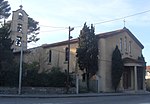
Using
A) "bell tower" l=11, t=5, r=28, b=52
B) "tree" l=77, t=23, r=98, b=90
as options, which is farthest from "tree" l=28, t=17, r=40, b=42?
"tree" l=77, t=23, r=98, b=90

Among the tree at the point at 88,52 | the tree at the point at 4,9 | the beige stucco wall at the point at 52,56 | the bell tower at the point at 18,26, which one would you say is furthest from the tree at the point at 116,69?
the tree at the point at 4,9

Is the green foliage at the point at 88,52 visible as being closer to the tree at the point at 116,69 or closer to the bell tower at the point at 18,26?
the tree at the point at 116,69

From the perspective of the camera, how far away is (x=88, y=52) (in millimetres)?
42250

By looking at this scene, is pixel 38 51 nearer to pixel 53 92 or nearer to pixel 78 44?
pixel 78 44

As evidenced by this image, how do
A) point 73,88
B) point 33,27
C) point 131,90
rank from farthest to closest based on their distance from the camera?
point 33,27 → point 131,90 → point 73,88

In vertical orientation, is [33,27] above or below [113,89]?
above

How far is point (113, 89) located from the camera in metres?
44.8

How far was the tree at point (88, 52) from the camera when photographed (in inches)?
1663

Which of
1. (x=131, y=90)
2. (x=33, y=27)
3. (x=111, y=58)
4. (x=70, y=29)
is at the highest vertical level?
(x=33, y=27)

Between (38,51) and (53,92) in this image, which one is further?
(38,51)

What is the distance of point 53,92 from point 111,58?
1144 cm

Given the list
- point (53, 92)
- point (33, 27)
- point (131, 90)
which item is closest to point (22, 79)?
point (53, 92)

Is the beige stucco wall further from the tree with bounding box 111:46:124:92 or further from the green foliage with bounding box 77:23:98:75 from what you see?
the tree with bounding box 111:46:124:92

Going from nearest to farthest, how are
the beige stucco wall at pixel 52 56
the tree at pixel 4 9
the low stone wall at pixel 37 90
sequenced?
1. the low stone wall at pixel 37 90
2. the beige stucco wall at pixel 52 56
3. the tree at pixel 4 9
